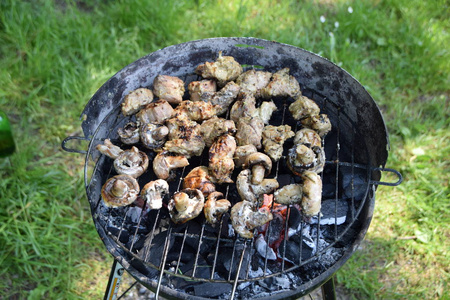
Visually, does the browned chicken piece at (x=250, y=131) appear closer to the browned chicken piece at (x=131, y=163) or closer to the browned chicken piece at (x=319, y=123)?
the browned chicken piece at (x=319, y=123)

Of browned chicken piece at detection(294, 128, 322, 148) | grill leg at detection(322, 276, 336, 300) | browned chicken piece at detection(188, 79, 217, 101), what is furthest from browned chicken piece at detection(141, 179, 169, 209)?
grill leg at detection(322, 276, 336, 300)

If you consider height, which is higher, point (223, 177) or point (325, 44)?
point (325, 44)

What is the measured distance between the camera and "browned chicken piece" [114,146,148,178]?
2.66 m

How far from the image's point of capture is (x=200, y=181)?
2.58 metres

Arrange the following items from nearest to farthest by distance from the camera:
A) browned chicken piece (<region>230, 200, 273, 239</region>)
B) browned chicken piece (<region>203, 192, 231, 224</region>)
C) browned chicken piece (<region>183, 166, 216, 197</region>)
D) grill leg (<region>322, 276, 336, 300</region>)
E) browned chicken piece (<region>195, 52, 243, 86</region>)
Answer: browned chicken piece (<region>230, 200, 273, 239</region>)
browned chicken piece (<region>203, 192, 231, 224</region>)
browned chicken piece (<region>183, 166, 216, 197</region>)
grill leg (<region>322, 276, 336, 300</region>)
browned chicken piece (<region>195, 52, 243, 86</region>)

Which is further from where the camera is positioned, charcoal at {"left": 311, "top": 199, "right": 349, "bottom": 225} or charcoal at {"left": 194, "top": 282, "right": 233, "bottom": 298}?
charcoal at {"left": 311, "top": 199, "right": 349, "bottom": 225}

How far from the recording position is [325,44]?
4.99 m

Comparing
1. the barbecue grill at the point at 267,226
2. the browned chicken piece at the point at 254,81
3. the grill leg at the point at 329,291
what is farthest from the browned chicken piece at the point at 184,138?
the grill leg at the point at 329,291

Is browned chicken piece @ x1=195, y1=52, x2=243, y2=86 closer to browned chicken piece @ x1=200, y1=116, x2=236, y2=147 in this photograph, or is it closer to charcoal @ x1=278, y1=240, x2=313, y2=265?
browned chicken piece @ x1=200, y1=116, x2=236, y2=147

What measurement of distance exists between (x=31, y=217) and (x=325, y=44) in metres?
4.01

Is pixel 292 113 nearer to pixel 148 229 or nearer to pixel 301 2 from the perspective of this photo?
pixel 148 229

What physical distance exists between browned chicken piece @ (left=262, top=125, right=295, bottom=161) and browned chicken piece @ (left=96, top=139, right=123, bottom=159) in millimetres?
1049


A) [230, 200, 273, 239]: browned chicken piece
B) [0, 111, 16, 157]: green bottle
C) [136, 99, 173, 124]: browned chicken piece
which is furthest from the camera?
[0, 111, 16, 157]: green bottle

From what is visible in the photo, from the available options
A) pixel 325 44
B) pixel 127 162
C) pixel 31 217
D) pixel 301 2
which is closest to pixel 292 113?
pixel 127 162
